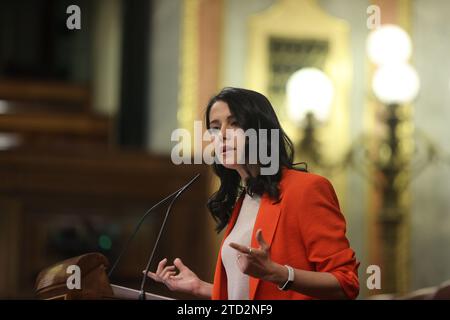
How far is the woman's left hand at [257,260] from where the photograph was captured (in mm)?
1331

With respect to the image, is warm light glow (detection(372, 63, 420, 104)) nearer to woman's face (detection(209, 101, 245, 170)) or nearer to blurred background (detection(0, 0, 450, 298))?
blurred background (detection(0, 0, 450, 298))

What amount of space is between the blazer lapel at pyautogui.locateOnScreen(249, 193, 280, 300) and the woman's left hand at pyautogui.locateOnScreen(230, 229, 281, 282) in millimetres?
114

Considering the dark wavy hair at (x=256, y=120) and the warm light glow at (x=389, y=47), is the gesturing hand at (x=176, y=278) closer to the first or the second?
the dark wavy hair at (x=256, y=120)

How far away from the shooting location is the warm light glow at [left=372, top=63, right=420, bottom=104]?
416 centimetres

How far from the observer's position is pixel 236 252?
59.4 inches

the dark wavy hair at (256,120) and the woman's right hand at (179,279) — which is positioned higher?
the dark wavy hair at (256,120)

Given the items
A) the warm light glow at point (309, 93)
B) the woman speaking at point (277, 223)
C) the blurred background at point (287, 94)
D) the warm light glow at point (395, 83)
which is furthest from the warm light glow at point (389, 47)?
the woman speaking at point (277, 223)

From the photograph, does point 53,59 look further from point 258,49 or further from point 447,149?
point 447,149

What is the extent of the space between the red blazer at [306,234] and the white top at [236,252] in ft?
0.08

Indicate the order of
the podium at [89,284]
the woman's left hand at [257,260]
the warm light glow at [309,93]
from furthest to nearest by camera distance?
the warm light glow at [309,93] < the podium at [89,284] < the woman's left hand at [257,260]

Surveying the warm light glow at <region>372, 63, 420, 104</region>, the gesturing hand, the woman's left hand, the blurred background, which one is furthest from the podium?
the blurred background

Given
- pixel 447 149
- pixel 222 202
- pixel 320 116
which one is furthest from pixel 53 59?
pixel 222 202

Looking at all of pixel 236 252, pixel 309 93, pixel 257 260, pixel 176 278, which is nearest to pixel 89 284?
pixel 176 278
